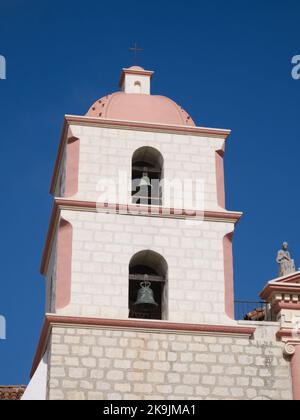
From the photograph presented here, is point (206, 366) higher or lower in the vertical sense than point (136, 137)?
lower

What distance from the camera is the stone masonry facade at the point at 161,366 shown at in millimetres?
24031

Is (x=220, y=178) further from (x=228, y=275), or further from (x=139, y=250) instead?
(x=139, y=250)

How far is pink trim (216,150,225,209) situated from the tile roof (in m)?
6.38

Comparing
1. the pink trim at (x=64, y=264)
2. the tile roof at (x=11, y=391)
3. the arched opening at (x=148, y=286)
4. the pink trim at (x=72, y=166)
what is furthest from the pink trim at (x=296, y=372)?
the tile roof at (x=11, y=391)

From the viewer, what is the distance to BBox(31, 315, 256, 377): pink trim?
24.5 m

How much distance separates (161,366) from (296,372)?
260 centimetres

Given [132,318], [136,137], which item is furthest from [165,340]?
[136,137]

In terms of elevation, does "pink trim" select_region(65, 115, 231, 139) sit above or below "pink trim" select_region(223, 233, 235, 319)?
above

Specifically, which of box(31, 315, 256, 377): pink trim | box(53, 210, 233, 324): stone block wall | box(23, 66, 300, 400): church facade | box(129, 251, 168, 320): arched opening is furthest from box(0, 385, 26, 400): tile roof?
box(53, 210, 233, 324): stone block wall

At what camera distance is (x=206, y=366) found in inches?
969

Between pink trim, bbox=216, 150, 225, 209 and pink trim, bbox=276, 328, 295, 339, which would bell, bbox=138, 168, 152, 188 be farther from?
pink trim, bbox=276, 328, 295, 339

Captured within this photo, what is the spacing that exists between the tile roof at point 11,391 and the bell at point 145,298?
4923mm
